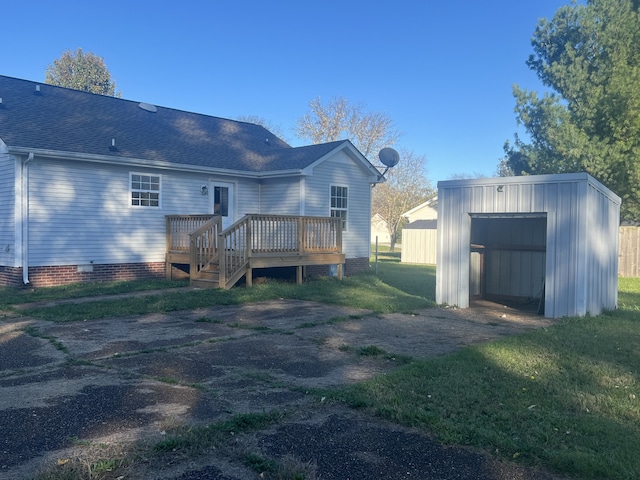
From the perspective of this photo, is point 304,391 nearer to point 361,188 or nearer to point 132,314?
point 132,314

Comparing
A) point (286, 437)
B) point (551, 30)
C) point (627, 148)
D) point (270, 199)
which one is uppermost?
point (551, 30)

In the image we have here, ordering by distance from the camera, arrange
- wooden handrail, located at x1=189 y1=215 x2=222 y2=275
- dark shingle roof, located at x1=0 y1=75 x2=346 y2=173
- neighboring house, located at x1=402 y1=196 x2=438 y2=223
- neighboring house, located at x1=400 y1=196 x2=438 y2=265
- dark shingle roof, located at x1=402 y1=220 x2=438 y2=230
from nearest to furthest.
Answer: wooden handrail, located at x1=189 y1=215 x2=222 y2=275
dark shingle roof, located at x1=0 y1=75 x2=346 y2=173
neighboring house, located at x1=400 y1=196 x2=438 y2=265
dark shingle roof, located at x1=402 y1=220 x2=438 y2=230
neighboring house, located at x1=402 y1=196 x2=438 y2=223

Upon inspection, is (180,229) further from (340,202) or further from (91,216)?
(340,202)

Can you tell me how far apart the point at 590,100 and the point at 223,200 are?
560 inches

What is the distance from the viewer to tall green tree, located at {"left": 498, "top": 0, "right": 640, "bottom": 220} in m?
20.3

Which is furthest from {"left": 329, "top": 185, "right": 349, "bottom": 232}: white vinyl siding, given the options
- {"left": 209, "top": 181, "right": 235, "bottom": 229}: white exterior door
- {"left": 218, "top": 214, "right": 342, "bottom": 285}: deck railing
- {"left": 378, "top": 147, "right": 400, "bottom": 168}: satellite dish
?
A: {"left": 209, "top": 181, "right": 235, "bottom": 229}: white exterior door

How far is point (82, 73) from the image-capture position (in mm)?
42875

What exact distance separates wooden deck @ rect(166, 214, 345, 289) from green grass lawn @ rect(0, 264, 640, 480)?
410cm

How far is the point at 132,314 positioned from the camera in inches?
391

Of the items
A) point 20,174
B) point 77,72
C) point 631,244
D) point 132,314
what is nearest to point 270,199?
point 20,174

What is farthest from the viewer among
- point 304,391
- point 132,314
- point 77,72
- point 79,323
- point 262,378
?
point 77,72

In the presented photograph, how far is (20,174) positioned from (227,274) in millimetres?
5041

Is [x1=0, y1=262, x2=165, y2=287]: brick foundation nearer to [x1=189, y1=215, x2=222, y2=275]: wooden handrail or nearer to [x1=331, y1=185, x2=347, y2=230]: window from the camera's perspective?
[x1=189, y1=215, x2=222, y2=275]: wooden handrail

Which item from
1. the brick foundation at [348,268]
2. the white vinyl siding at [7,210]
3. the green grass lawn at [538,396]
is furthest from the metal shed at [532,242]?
the white vinyl siding at [7,210]
